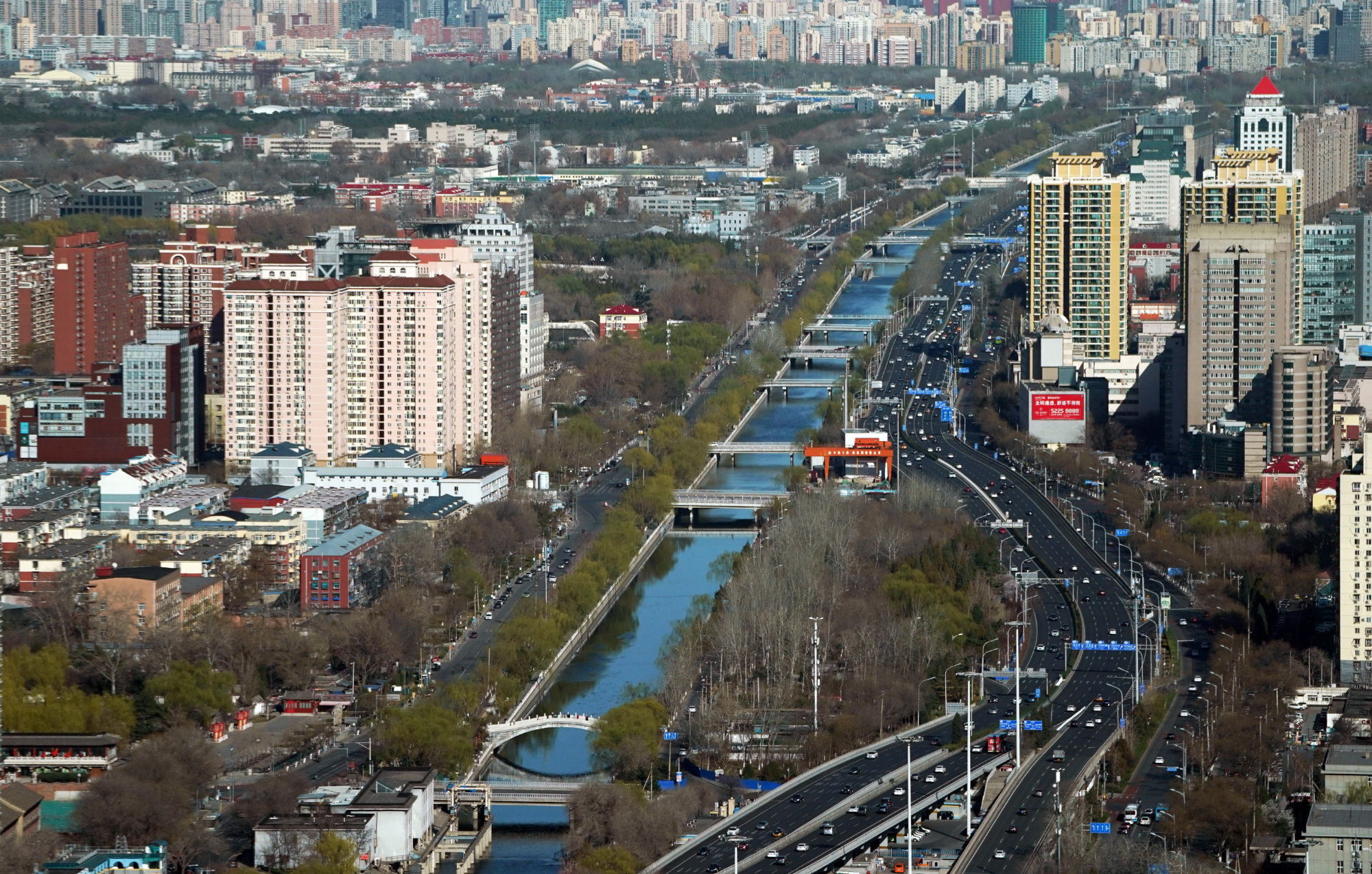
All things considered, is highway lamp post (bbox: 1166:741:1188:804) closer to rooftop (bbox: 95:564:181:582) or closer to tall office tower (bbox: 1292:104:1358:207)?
rooftop (bbox: 95:564:181:582)

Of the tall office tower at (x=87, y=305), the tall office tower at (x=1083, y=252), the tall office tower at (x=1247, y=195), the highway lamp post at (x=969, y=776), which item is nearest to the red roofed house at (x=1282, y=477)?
the tall office tower at (x=1247, y=195)

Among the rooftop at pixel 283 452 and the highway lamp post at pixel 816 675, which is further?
the rooftop at pixel 283 452

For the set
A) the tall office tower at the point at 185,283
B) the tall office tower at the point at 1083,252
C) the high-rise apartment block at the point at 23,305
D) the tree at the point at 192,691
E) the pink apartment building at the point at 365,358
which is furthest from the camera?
the high-rise apartment block at the point at 23,305

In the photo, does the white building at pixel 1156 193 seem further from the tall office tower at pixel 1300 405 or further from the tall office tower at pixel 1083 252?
the tall office tower at pixel 1300 405

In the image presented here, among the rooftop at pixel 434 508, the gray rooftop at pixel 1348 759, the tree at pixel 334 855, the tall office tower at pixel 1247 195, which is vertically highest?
the tall office tower at pixel 1247 195

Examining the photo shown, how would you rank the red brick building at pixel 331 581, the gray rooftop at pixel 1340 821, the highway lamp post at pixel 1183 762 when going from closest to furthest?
the gray rooftop at pixel 1340 821 < the highway lamp post at pixel 1183 762 < the red brick building at pixel 331 581

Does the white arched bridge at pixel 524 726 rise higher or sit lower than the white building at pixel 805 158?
lower
